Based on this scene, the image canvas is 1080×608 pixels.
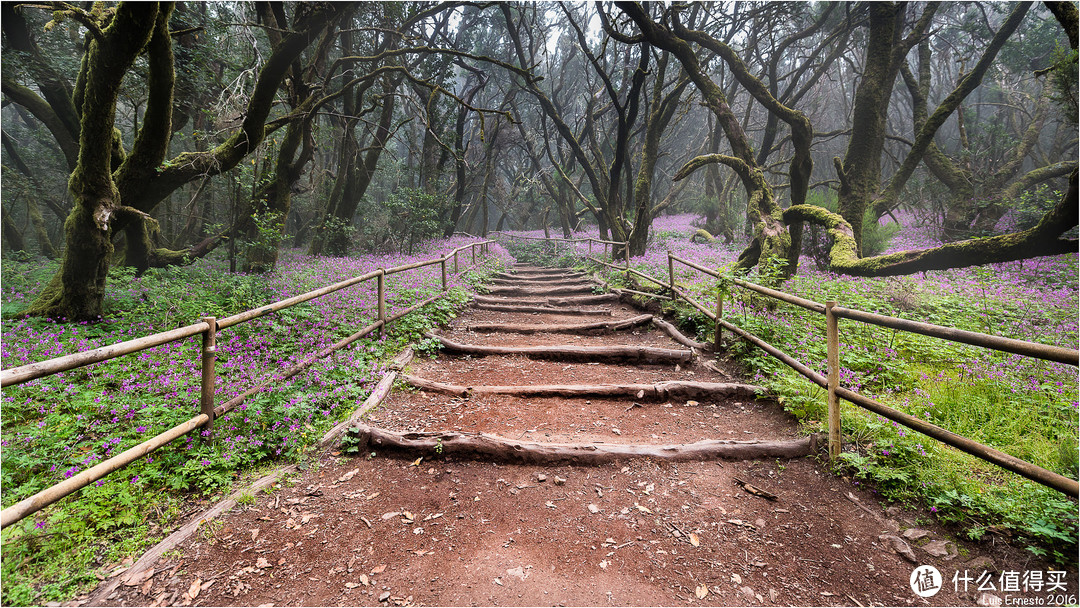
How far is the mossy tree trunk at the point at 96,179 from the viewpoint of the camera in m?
4.49

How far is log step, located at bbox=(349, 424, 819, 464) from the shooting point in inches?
128

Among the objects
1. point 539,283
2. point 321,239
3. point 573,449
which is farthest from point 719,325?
point 321,239

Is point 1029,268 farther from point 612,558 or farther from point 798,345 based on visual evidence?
point 612,558

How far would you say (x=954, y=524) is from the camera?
2.36m

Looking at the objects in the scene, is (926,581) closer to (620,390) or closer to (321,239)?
(620,390)

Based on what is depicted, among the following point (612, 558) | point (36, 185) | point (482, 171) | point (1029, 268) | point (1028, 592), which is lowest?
point (612, 558)

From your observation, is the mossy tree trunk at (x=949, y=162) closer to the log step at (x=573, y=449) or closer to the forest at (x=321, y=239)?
the forest at (x=321, y=239)

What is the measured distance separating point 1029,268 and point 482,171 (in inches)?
861

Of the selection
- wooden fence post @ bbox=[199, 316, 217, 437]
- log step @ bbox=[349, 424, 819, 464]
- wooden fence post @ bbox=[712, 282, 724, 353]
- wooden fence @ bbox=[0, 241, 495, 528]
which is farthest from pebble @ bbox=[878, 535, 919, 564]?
wooden fence post @ bbox=[199, 316, 217, 437]

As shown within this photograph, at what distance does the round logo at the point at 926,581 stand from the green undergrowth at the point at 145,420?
3790 millimetres

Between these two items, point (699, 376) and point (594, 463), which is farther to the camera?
point (699, 376)

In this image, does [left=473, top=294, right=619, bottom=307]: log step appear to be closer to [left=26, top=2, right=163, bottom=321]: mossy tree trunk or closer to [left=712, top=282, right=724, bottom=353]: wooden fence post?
[left=712, top=282, right=724, bottom=353]: wooden fence post

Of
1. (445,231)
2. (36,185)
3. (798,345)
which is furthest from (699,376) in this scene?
(36,185)

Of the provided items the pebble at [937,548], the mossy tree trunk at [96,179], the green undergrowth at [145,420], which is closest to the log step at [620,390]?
the green undergrowth at [145,420]
